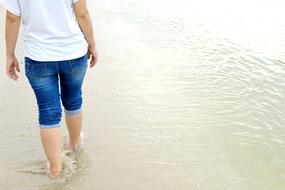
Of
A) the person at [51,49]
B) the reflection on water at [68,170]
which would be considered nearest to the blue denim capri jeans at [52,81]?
the person at [51,49]

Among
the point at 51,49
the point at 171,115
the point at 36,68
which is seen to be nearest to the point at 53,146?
the point at 36,68

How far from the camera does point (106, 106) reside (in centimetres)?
430

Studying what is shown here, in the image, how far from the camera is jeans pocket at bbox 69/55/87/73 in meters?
2.84

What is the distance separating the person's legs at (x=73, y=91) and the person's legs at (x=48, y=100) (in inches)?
3.1

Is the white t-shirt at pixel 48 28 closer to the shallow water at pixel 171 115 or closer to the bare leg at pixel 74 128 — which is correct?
the bare leg at pixel 74 128

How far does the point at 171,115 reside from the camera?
166 inches

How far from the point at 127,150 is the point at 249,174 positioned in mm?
935

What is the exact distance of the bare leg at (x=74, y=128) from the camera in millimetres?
3219

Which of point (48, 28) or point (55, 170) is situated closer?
point (48, 28)

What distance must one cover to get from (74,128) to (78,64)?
0.61 m

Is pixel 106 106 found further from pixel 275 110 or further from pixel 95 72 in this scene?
pixel 275 110

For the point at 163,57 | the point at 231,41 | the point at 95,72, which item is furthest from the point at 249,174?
the point at 231,41

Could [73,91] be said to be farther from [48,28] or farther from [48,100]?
[48,28]

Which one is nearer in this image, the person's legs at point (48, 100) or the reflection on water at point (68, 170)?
the person's legs at point (48, 100)
